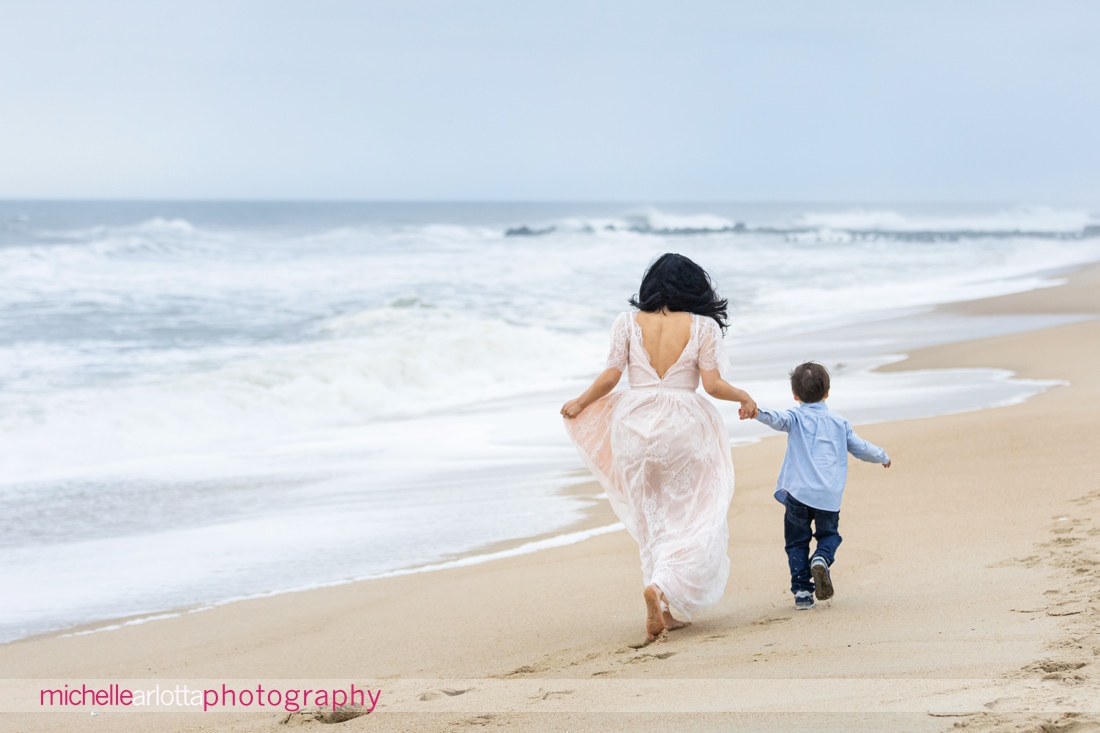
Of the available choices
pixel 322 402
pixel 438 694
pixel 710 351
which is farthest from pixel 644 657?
pixel 322 402

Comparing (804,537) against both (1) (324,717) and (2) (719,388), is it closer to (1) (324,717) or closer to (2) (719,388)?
(2) (719,388)

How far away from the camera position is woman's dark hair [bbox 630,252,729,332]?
457 centimetres

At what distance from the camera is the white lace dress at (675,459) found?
444 centimetres

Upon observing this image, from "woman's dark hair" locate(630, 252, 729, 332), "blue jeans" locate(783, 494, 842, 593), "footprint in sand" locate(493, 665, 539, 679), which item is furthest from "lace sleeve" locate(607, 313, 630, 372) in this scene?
"footprint in sand" locate(493, 665, 539, 679)

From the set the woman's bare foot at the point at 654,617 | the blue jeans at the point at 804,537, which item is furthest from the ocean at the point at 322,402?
the woman's bare foot at the point at 654,617

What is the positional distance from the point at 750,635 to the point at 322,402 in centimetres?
916

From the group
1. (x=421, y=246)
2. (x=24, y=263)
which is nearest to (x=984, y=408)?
(x=24, y=263)

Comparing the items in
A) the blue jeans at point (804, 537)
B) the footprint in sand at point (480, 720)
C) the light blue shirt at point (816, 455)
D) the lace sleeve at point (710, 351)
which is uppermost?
the lace sleeve at point (710, 351)

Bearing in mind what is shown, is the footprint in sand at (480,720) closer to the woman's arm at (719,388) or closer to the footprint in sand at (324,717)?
the footprint in sand at (324,717)

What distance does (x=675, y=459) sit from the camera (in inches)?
178

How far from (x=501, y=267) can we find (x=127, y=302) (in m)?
14.0

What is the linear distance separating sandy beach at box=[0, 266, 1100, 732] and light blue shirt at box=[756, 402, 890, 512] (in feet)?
1.63

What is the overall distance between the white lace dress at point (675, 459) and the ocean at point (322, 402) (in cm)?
168

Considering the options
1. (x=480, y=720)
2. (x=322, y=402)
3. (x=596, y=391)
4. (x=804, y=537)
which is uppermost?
(x=596, y=391)
